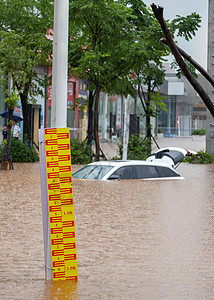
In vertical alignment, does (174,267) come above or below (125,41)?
below

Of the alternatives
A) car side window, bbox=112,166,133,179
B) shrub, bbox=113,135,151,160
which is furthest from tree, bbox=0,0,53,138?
car side window, bbox=112,166,133,179

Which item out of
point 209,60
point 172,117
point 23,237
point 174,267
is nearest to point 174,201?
point 23,237

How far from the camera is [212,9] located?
130 feet

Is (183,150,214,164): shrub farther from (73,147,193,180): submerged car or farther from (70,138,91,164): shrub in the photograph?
(73,147,193,180): submerged car

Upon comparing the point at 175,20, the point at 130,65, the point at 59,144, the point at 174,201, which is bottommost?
the point at 174,201

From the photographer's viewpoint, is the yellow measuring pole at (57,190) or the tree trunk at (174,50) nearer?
the tree trunk at (174,50)

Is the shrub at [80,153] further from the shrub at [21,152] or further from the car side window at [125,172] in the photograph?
the car side window at [125,172]

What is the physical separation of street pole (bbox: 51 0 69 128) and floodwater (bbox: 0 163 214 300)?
1532 mm

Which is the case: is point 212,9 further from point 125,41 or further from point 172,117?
point 172,117

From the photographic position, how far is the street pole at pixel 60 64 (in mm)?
5906

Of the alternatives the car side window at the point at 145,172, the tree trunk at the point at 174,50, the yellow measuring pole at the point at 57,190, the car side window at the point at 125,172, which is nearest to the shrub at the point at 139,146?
the car side window at the point at 145,172

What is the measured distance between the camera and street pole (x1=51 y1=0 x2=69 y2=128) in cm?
591

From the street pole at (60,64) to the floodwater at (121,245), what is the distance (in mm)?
1532

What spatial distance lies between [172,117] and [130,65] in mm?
63914
